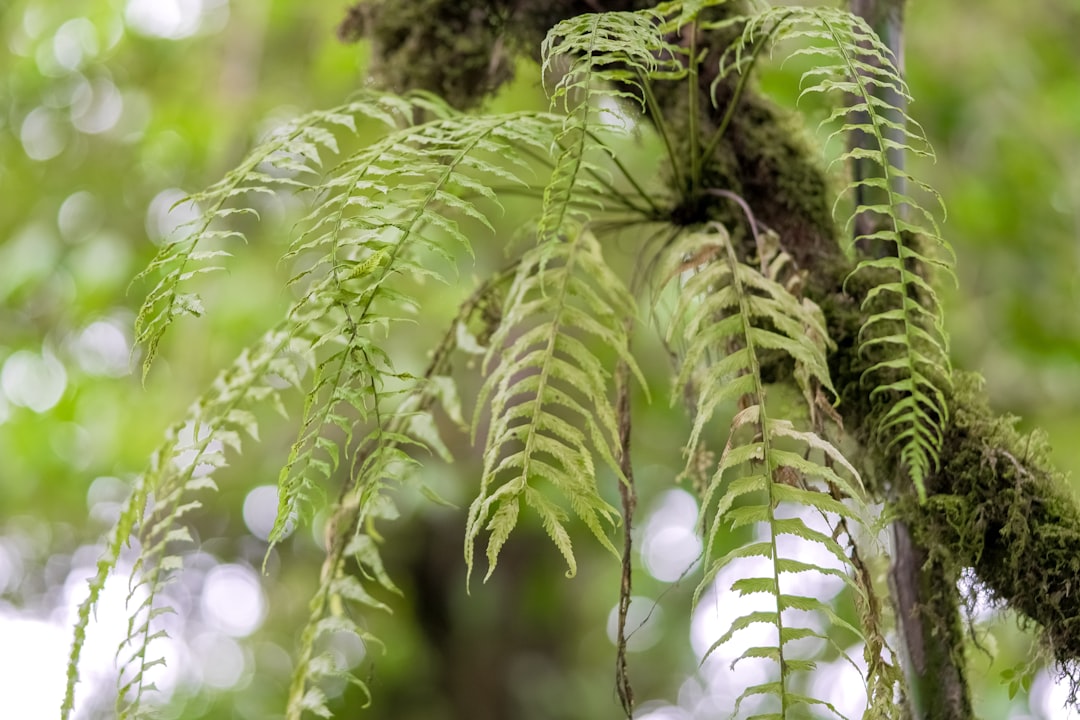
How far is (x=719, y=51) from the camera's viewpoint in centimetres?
100

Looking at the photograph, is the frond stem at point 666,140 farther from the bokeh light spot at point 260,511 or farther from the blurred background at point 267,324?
the bokeh light spot at point 260,511

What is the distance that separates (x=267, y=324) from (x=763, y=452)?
198 cm

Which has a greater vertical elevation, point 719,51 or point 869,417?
point 719,51

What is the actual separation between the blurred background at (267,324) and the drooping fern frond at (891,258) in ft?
4.49

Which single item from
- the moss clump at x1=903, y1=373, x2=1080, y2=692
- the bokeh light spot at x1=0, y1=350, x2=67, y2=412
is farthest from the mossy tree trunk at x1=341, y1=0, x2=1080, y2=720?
the bokeh light spot at x1=0, y1=350, x2=67, y2=412

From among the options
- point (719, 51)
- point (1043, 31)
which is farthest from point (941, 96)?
point (719, 51)

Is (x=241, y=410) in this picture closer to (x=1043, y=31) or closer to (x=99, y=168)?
(x=99, y=168)

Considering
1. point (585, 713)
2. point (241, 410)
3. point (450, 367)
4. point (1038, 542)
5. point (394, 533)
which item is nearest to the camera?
point (1038, 542)

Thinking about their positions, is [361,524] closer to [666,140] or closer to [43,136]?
[666,140]

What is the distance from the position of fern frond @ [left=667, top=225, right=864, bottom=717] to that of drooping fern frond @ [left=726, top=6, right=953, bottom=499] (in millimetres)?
59

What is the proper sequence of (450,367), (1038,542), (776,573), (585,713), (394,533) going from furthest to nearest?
1. (394,533)
2. (585,713)
3. (450,367)
4. (1038,542)
5. (776,573)

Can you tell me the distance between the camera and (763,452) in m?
0.65

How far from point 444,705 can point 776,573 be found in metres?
2.45

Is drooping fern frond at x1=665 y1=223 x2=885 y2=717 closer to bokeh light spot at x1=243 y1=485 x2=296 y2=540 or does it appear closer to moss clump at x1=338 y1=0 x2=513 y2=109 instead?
moss clump at x1=338 y1=0 x2=513 y2=109
